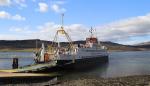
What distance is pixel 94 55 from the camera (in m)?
114

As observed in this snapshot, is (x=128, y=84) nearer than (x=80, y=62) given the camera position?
Yes

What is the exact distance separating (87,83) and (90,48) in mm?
64523

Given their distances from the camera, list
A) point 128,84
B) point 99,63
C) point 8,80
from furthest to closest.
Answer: point 99,63
point 8,80
point 128,84

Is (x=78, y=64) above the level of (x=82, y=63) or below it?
below

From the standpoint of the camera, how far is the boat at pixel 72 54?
80.9m

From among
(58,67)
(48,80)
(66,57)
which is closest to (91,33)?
(66,57)

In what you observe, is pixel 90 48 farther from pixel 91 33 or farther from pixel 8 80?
pixel 8 80

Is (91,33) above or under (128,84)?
above

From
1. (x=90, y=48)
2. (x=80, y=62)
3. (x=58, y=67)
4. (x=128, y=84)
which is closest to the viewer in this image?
(x=128, y=84)

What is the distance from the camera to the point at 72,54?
87.9 meters

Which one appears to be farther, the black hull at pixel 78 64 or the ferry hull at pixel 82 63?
the ferry hull at pixel 82 63

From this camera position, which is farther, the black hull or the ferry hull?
the ferry hull

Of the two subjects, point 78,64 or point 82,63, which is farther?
point 82,63

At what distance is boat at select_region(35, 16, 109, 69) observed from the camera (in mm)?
80875
